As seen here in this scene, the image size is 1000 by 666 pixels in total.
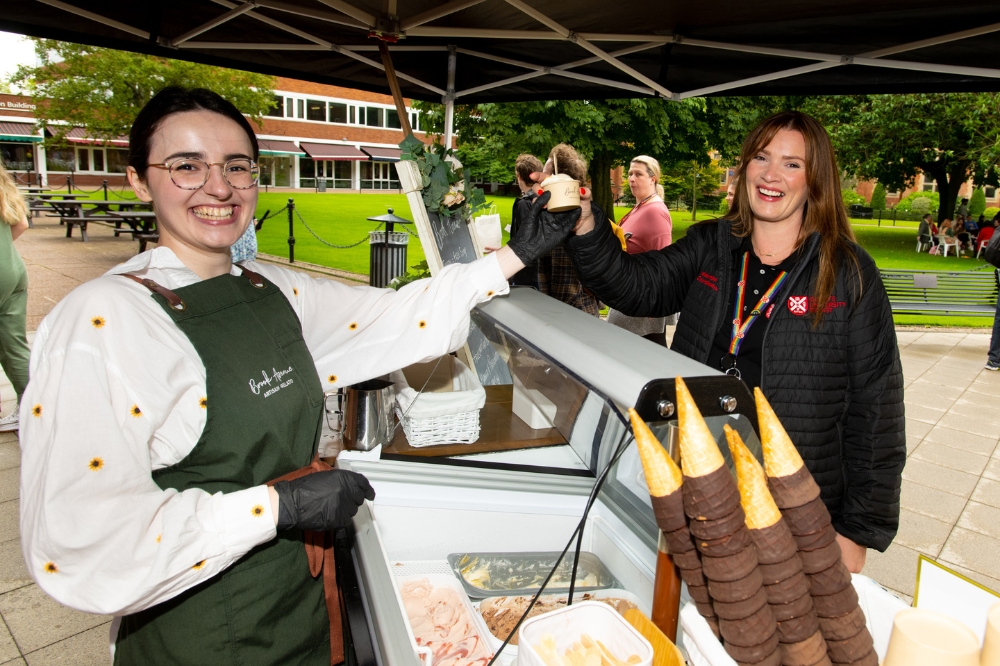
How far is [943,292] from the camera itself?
10156 millimetres

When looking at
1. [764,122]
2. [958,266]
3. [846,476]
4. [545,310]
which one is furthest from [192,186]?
[958,266]

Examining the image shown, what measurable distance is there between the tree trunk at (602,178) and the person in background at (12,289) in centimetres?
1106

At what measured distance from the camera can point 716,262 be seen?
84.7 inches

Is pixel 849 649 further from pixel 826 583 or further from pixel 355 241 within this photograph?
pixel 355 241

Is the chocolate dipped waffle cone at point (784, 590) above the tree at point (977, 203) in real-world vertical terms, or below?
below

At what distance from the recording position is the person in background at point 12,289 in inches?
183

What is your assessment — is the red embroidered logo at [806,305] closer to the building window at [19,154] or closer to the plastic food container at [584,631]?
the plastic food container at [584,631]

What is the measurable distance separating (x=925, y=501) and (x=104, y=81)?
19.6 m

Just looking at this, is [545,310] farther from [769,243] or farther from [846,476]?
[846,476]

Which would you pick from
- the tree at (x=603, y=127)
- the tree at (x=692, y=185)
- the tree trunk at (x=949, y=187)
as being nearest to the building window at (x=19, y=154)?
the tree at (x=603, y=127)

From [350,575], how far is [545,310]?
82cm

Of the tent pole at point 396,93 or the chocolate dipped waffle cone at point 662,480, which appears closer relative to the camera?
the chocolate dipped waffle cone at point 662,480

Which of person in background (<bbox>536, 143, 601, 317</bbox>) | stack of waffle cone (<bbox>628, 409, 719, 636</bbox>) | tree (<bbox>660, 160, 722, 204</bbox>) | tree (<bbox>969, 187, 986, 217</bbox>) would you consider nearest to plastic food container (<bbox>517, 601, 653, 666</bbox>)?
stack of waffle cone (<bbox>628, 409, 719, 636</bbox>)

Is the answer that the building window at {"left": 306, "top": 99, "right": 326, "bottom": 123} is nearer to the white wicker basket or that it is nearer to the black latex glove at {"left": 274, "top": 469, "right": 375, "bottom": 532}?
the white wicker basket
